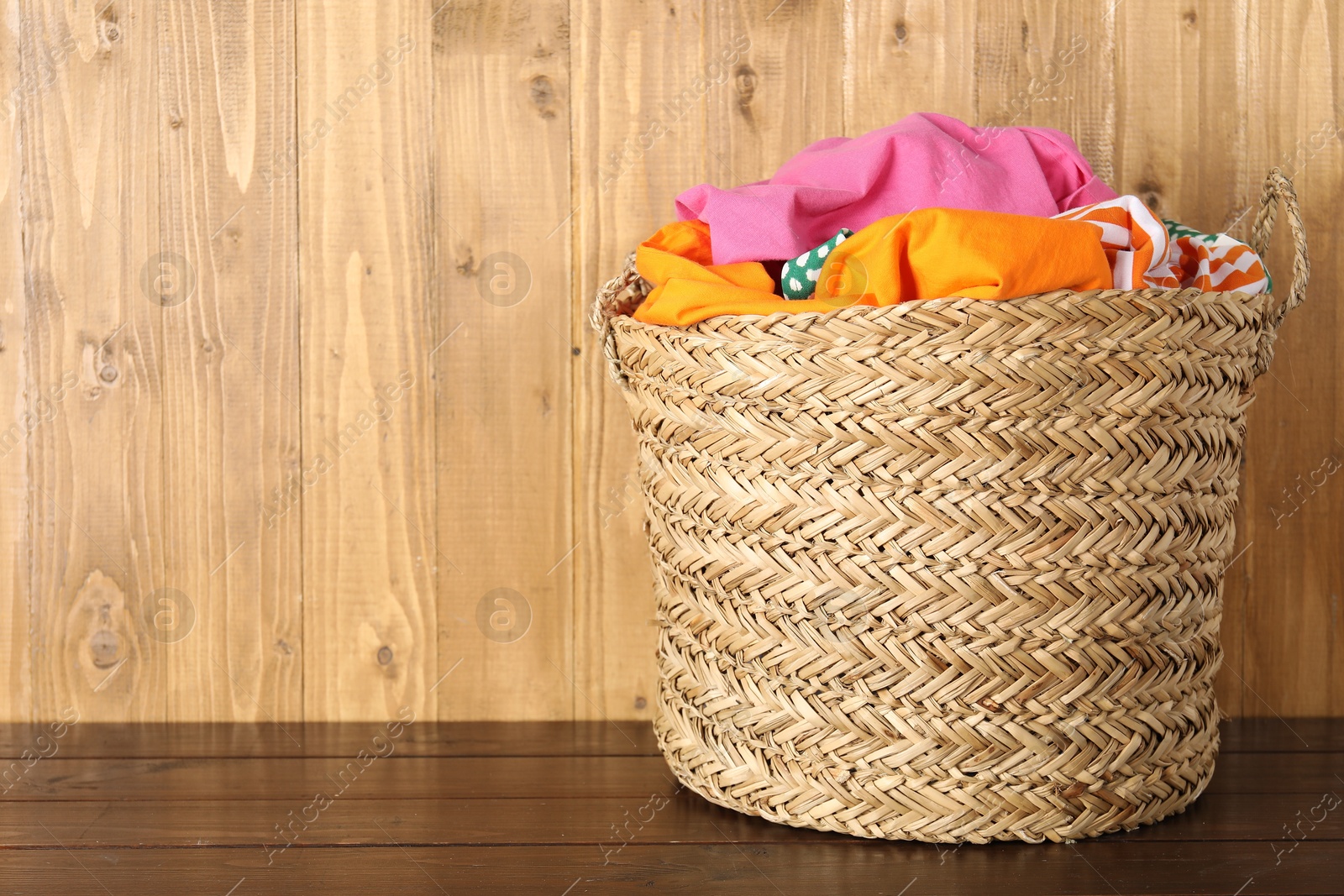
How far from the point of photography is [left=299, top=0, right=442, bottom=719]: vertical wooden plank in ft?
3.58

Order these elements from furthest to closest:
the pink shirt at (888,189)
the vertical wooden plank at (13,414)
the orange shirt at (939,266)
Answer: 1. the vertical wooden plank at (13,414)
2. the pink shirt at (888,189)
3. the orange shirt at (939,266)

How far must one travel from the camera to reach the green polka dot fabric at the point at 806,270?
798 mm

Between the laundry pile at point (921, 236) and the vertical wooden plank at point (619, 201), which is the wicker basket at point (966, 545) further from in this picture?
the vertical wooden plank at point (619, 201)

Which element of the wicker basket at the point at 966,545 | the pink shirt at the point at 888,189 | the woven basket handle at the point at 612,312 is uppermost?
the pink shirt at the point at 888,189

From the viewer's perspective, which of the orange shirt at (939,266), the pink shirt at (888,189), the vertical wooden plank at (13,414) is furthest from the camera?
the vertical wooden plank at (13,414)

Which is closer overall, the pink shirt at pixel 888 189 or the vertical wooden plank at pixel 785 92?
the pink shirt at pixel 888 189

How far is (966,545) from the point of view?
726 mm

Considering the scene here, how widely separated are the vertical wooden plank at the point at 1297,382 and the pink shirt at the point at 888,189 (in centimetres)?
37

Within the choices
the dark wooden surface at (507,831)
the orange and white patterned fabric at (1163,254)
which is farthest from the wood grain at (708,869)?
the orange and white patterned fabric at (1163,254)

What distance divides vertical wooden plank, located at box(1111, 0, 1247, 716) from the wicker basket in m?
0.33

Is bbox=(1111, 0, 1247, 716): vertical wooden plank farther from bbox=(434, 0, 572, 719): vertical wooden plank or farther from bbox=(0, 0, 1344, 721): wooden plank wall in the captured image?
bbox=(434, 0, 572, 719): vertical wooden plank

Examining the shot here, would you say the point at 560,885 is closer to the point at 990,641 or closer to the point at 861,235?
the point at 990,641

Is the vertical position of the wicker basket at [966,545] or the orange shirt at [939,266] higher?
the orange shirt at [939,266]

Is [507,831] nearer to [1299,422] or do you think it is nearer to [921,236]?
[921,236]
